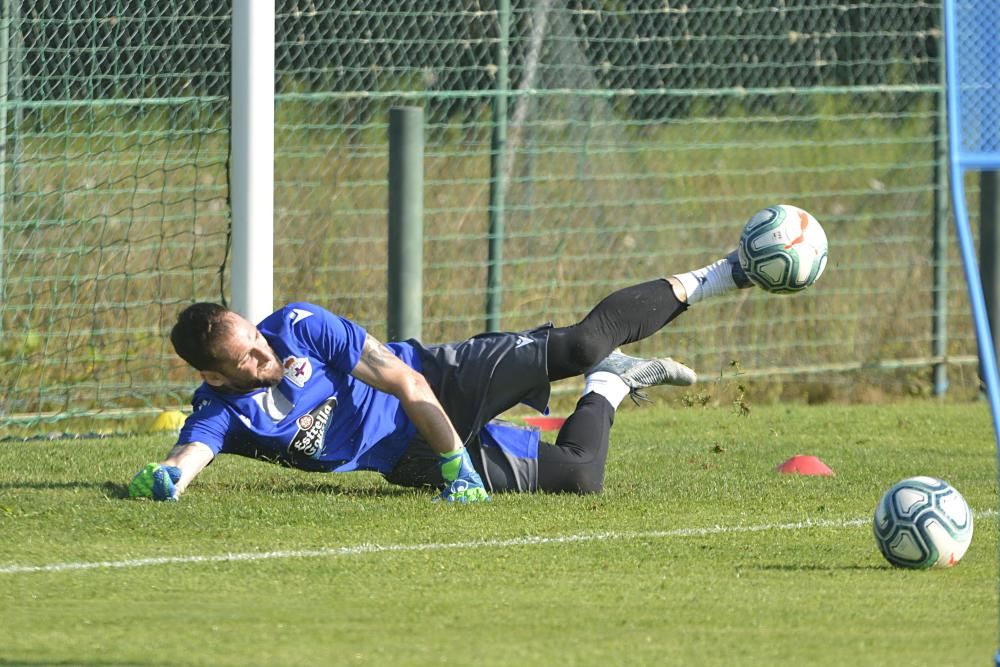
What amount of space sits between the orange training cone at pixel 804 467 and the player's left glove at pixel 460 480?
1.75m

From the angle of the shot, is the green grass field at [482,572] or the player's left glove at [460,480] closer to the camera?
the green grass field at [482,572]

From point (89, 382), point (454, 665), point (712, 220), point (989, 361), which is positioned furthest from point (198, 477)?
point (712, 220)

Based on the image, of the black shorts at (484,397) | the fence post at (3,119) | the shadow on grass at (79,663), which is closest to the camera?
the shadow on grass at (79,663)

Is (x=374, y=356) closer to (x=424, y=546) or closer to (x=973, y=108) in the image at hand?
(x=424, y=546)

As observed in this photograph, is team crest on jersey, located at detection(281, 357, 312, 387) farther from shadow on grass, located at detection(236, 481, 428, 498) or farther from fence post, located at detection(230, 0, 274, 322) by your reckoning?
fence post, located at detection(230, 0, 274, 322)

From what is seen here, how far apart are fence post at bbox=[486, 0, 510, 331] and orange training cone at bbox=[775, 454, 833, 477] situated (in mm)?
3249

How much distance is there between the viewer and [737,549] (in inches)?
247

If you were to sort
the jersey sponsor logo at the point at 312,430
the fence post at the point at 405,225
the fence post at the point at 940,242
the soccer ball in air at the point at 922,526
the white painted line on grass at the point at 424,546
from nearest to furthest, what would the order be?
the soccer ball in air at the point at 922,526
the white painted line on grass at the point at 424,546
the jersey sponsor logo at the point at 312,430
the fence post at the point at 405,225
the fence post at the point at 940,242

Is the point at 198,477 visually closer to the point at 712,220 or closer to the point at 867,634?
the point at 867,634

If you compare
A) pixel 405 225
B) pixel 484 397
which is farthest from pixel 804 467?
pixel 405 225

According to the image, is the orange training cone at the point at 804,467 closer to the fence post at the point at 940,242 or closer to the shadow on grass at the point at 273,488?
the shadow on grass at the point at 273,488

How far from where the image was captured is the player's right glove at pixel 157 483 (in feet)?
23.0

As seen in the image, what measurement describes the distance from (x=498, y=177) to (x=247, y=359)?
4.59 metres

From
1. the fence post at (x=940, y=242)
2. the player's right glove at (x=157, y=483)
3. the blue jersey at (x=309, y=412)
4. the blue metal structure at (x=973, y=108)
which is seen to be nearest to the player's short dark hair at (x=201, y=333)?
the blue jersey at (x=309, y=412)
